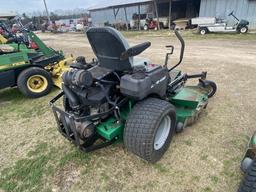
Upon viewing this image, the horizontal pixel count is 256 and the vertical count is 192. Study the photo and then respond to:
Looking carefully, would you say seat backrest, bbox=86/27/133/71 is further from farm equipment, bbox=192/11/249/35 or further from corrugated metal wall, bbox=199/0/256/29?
corrugated metal wall, bbox=199/0/256/29

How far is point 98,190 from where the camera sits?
2.27m

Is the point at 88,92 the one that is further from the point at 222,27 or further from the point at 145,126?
the point at 222,27

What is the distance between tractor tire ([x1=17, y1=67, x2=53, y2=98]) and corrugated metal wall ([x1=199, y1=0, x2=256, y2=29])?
14.4 m

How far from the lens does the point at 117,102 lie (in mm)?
2459

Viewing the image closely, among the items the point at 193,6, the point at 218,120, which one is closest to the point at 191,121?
the point at 218,120

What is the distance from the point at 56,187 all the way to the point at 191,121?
1.88 m

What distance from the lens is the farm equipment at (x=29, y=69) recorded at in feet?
13.9

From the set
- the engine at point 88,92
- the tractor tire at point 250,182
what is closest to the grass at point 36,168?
the engine at point 88,92

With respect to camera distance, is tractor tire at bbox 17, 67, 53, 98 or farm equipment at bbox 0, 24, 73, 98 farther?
tractor tire at bbox 17, 67, 53, 98

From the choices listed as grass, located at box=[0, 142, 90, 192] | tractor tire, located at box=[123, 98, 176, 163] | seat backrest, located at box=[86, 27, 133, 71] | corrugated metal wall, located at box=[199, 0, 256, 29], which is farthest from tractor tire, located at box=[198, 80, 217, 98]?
corrugated metal wall, located at box=[199, 0, 256, 29]

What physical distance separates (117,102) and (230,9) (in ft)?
51.7

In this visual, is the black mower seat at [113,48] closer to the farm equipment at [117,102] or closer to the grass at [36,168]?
the farm equipment at [117,102]

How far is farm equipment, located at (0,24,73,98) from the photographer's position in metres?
4.23

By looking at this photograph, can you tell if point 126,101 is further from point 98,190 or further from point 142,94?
point 98,190
